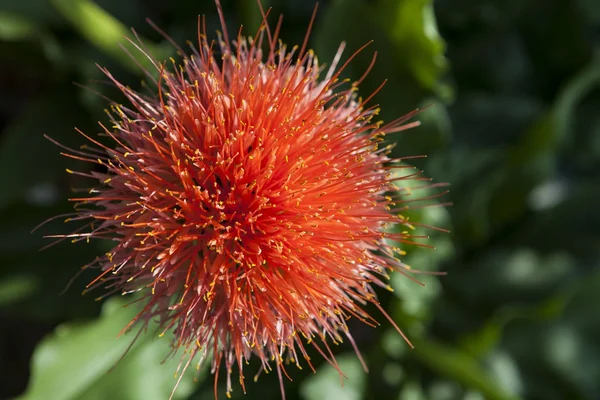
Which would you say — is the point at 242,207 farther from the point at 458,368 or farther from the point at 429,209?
the point at 458,368

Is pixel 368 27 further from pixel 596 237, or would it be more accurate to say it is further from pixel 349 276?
pixel 596 237

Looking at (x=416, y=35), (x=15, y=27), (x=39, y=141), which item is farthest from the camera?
(x=39, y=141)

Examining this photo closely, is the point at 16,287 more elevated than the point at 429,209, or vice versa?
the point at 16,287

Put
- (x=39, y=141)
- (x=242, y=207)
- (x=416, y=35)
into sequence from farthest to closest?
(x=39, y=141), (x=416, y=35), (x=242, y=207)

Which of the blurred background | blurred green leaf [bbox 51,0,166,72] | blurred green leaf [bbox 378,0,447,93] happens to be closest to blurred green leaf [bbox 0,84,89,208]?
the blurred background

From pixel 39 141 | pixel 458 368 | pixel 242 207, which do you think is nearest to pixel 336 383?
pixel 458 368

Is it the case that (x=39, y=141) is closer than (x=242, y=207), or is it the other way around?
(x=242, y=207)
